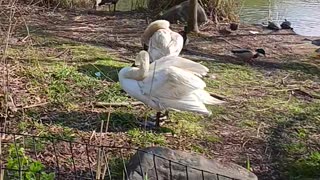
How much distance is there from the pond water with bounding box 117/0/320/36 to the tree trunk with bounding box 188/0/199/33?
225cm

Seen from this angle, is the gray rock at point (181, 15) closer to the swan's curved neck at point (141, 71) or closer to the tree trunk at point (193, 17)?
the tree trunk at point (193, 17)

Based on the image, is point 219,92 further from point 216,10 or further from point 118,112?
point 216,10

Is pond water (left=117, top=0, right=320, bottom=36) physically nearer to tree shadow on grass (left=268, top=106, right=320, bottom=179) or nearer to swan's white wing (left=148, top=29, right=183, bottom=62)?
swan's white wing (left=148, top=29, right=183, bottom=62)

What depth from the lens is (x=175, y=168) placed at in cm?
332

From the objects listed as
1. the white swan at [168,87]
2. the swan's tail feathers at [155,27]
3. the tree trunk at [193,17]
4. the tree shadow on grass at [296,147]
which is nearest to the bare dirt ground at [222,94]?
the tree shadow on grass at [296,147]

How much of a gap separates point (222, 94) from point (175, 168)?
2248 mm

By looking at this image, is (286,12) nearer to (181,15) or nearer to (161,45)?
(181,15)

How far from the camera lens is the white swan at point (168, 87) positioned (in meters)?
4.16

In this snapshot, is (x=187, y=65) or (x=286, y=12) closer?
(x=187, y=65)

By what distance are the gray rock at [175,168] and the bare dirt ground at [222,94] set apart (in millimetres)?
584

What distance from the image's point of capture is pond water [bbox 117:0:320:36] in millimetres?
10520

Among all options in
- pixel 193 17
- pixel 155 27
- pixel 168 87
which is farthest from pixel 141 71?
pixel 193 17

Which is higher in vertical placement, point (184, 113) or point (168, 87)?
point (168, 87)

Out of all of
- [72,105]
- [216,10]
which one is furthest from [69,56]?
[216,10]
